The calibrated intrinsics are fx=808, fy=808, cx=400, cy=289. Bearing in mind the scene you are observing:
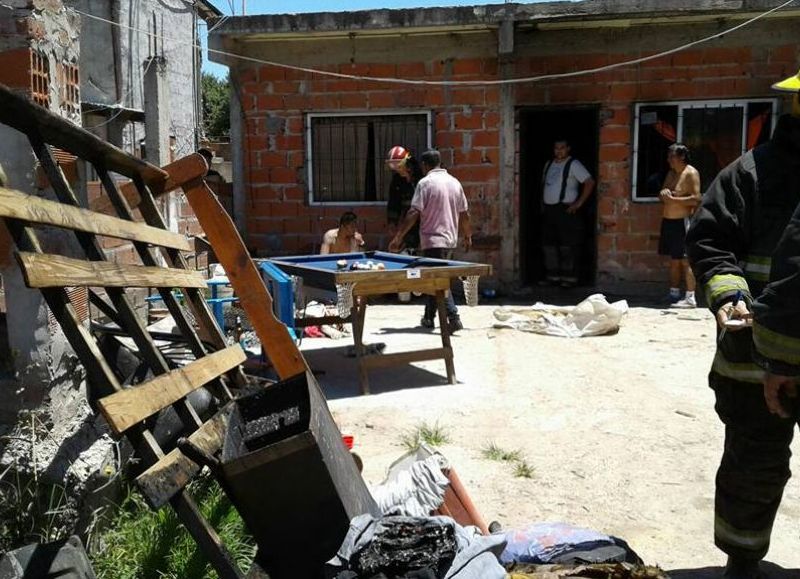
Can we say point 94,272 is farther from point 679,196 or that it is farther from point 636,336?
point 679,196

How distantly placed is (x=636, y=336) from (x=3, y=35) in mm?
6164

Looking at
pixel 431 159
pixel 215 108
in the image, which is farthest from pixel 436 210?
pixel 215 108

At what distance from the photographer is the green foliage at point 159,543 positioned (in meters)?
3.00

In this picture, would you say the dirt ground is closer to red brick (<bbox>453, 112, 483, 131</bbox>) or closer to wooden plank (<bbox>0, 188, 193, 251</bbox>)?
wooden plank (<bbox>0, 188, 193, 251</bbox>)

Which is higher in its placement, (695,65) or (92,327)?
(695,65)

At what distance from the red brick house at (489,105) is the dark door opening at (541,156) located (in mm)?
958

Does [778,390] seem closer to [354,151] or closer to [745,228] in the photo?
[745,228]

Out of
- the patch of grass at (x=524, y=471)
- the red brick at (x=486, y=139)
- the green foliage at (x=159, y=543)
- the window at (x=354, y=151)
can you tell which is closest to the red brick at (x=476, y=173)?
the red brick at (x=486, y=139)

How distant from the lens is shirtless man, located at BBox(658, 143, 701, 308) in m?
9.06

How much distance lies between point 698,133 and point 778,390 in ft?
26.8

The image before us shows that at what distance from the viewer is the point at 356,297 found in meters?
6.06

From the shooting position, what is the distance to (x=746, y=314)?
2773 millimetres

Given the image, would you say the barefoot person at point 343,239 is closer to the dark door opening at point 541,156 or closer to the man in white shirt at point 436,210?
the man in white shirt at point 436,210

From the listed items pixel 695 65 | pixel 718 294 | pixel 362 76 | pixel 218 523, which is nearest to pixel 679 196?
pixel 695 65
